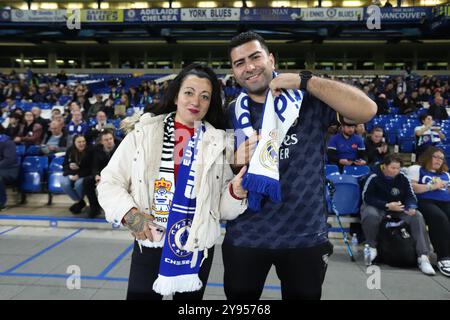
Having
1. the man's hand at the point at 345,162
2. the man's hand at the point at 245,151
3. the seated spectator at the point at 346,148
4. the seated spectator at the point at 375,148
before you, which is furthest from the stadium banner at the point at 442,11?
the man's hand at the point at 245,151

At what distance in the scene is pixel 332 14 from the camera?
19.8 meters

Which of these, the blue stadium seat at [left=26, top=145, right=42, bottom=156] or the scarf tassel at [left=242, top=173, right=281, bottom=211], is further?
the blue stadium seat at [left=26, top=145, right=42, bottom=156]

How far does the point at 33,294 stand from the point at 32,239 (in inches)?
71.5

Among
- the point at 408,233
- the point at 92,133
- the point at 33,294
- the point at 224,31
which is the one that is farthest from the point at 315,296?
the point at 224,31

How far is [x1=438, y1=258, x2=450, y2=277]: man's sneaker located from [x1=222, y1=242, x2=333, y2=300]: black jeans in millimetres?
2850

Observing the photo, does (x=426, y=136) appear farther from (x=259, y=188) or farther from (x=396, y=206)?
(x=259, y=188)

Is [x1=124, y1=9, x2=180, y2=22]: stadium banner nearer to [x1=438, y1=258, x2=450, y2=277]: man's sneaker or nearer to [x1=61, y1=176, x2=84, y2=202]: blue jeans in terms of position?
[x1=61, y1=176, x2=84, y2=202]: blue jeans

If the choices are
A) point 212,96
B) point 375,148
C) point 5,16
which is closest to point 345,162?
point 375,148

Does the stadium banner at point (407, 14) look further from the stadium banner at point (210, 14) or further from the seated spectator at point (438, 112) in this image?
the seated spectator at point (438, 112)

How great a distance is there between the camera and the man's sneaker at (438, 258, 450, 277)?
368 centimetres

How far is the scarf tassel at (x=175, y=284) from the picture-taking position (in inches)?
63.5

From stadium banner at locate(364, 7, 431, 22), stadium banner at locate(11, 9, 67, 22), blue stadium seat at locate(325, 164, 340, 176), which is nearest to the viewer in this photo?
blue stadium seat at locate(325, 164, 340, 176)

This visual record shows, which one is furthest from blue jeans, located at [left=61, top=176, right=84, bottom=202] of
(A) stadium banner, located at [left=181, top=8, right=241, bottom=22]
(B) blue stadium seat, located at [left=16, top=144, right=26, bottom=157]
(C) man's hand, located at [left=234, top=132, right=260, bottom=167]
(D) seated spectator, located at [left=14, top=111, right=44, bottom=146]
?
(A) stadium banner, located at [left=181, top=8, right=241, bottom=22]
